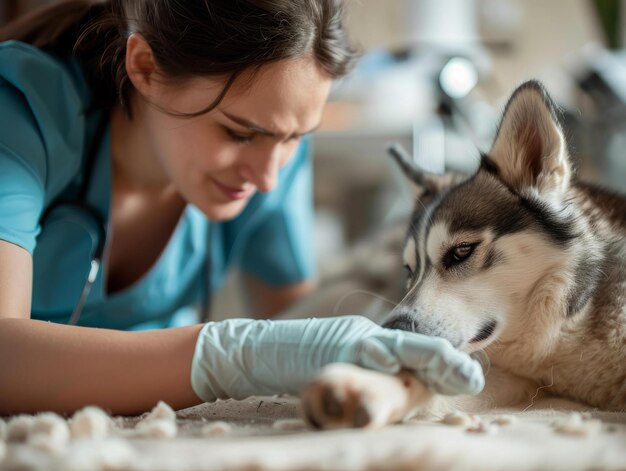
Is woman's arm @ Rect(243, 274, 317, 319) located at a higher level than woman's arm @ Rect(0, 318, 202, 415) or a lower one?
lower

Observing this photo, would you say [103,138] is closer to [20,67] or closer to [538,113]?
[20,67]

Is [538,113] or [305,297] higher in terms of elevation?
[538,113]

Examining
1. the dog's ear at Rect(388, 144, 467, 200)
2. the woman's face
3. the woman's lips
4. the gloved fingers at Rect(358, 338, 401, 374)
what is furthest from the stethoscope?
the gloved fingers at Rect(358, 338, 401, 374)

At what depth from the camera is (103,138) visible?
1.27m

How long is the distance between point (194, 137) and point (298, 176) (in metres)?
0.58

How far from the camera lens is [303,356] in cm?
73

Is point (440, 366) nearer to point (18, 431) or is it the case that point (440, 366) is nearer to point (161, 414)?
point (161, 414)

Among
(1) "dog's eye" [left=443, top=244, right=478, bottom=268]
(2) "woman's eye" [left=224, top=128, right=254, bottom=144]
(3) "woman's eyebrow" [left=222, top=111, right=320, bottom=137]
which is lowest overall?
(1) "dog's eye" [left=443, top=244, right=478, bottom=268]

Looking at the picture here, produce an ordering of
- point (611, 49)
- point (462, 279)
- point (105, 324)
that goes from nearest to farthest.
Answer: point (462, 279), point (105, 324), point (611, 49)

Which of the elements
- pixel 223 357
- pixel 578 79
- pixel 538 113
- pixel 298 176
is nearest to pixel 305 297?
pixel 298 176

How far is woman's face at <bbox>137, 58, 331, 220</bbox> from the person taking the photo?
3.48 ft

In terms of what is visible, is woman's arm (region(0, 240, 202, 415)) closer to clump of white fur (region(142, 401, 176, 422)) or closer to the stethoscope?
clump of white fur (region(142, 401, 176, 422))

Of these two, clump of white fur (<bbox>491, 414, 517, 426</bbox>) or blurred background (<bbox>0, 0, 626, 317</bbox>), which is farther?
blurred background (<bbox>0, 0, 626, 317</bbox>)

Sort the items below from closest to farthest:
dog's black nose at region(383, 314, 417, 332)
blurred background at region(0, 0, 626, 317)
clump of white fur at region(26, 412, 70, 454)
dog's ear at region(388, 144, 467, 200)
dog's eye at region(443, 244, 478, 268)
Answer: clump of white fur at region(26, 412, 70, 454) < dog's black nose at region(383, 314, 417, 332) < dog's eye at region(443, 244, 478, 268) < dog's ear at region(388, 144, 467, 200) < blurred background at region(0, 0, 626, 317)
